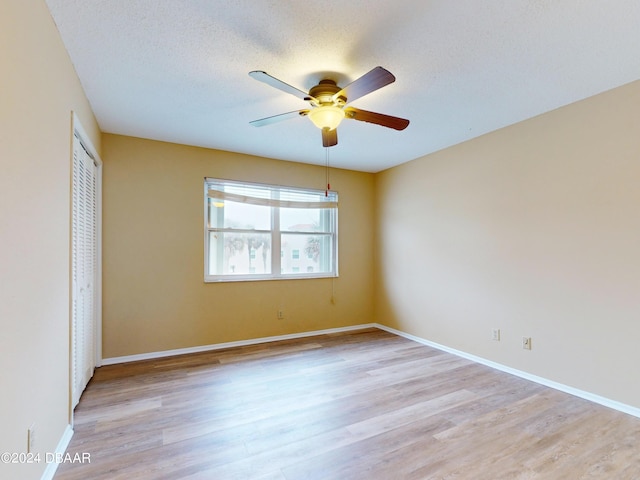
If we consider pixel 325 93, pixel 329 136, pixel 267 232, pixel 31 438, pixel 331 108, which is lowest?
pixel 31 438

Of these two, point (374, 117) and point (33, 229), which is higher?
point (374, 117)

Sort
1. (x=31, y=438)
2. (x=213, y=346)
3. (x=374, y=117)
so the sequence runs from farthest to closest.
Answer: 1. (x=213, y=346)
2. (x=374, y=117)
3. (x=31, y=438)

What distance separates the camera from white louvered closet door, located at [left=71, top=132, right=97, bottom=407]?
2381mm

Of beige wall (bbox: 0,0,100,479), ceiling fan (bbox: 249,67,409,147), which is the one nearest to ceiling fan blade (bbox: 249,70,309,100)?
ceiling fan (bbox: 249,67,409,147)

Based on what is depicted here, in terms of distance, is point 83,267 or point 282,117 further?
point 83,267

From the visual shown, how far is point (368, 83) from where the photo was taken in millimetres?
1907

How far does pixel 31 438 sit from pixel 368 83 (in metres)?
2.55

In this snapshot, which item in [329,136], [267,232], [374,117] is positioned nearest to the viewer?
[374,117]

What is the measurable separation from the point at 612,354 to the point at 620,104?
6.59ft

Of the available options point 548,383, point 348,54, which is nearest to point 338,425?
point 548,383

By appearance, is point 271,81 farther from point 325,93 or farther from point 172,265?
point 172,265

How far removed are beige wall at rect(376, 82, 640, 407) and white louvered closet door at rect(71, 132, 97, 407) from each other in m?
3.82

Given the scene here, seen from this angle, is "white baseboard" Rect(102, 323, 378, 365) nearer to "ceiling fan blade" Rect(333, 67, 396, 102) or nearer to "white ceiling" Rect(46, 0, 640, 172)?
"white ceiling" Rect(46, 0, 640, 172)

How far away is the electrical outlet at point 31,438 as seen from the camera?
4.72 ft
